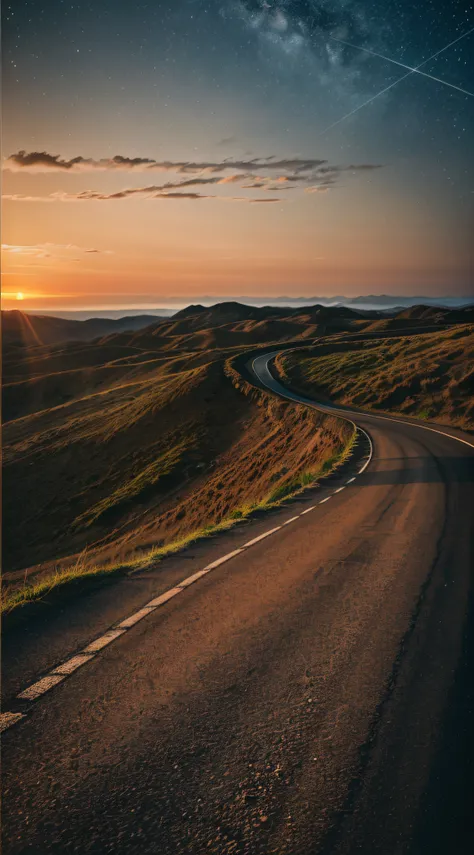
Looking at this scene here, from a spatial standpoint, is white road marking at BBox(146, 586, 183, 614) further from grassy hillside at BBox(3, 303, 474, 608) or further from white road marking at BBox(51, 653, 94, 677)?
grassy hillside at BBox(3, 303, 474, 608)

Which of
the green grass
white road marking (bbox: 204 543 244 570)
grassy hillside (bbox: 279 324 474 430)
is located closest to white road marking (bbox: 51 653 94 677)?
the green grass

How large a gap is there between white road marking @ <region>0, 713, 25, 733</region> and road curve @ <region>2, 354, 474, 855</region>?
9cm

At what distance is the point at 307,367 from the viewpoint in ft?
216

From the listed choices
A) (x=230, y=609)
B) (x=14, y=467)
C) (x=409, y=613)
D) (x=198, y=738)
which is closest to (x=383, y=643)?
(x=409, y=613)

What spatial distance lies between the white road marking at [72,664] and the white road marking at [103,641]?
4.2 inches

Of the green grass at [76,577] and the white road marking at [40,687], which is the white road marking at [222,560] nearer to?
the green grass at [76,577]

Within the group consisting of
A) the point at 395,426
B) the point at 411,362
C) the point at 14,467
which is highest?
the point at 411,362

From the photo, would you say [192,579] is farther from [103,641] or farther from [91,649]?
[91,649]

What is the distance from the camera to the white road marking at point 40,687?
4527mm

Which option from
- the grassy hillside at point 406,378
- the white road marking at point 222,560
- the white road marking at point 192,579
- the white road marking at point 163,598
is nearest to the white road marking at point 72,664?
the white road marking at point 163,598

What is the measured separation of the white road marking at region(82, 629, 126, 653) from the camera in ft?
17.8

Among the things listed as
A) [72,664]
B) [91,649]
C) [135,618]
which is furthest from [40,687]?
[135,618]

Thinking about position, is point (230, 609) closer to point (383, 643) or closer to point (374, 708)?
point (383, 643)

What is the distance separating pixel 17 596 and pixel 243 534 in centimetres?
453
